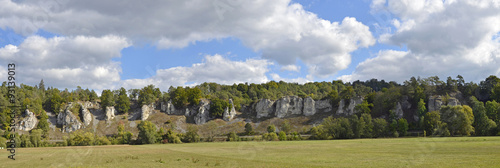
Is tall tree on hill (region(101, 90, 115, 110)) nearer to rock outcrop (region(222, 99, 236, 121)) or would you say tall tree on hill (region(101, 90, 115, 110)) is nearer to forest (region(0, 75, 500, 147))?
forest (region(0, 75, 500, 147))

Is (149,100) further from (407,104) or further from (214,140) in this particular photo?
(407,104)

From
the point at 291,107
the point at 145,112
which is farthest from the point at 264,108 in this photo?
the point at 145,112

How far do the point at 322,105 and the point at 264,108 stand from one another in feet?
103

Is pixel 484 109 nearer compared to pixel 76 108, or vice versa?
pixel 484 109

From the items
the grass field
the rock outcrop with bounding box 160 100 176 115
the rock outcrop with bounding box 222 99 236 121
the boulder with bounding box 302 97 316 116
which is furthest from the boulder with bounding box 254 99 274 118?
the grass field

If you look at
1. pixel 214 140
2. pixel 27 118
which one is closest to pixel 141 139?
pixel 214 140

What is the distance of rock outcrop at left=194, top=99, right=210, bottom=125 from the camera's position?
169125 mm

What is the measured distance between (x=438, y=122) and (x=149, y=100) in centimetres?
14133

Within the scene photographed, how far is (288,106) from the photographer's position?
567 feet

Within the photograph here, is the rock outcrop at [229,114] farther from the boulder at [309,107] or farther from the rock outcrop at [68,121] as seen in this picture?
the rock outcrop at [68,121]

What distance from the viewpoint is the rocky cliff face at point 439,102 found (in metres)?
130

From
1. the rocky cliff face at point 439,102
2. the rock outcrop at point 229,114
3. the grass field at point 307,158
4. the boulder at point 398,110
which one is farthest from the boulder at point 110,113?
the rocky cliff face at point 439,102

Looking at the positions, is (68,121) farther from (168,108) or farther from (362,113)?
(362,113)

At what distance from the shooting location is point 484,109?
104 m
